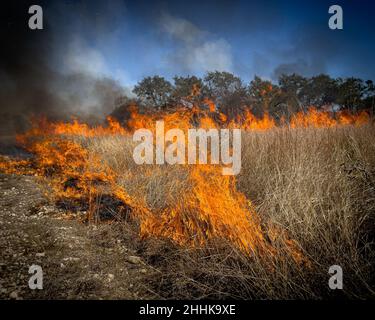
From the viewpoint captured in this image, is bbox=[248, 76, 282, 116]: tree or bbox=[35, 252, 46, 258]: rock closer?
bbox=[35, 252, 46, 258]: rock

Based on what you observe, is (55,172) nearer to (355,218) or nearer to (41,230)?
(41,230)

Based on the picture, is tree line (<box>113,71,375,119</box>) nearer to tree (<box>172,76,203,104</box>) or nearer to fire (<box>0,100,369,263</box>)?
tree (<box>172,76,203,104</box>)

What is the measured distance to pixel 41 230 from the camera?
2812 mm

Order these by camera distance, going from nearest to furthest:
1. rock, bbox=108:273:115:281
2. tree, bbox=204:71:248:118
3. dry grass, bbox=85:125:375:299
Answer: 1. dry grass, bbox=85:125:375:299
2. rock, bbox=108:273:115:281
3. tree, bbox=204:71:248:118

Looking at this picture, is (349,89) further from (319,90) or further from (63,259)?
(63,259)

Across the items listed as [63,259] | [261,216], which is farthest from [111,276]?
[261,216]

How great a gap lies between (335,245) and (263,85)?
813 inches

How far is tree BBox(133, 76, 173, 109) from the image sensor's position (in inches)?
800

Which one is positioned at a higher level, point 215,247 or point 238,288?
point 215,247

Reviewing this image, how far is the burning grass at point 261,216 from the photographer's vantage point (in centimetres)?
173

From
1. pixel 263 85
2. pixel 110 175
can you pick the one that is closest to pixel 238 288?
pixel 110 175

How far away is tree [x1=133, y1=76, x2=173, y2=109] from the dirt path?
59.6 ft
